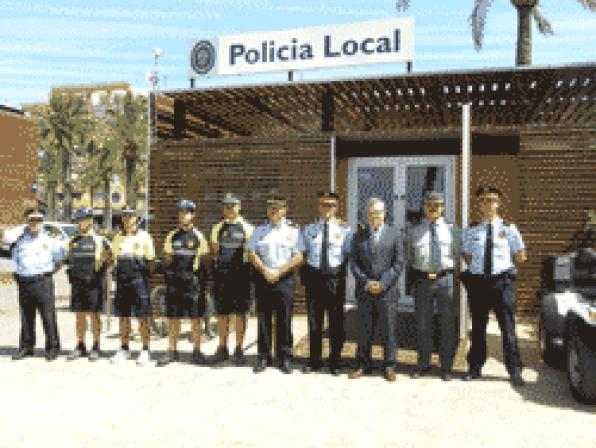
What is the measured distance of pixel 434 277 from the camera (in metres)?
6.46

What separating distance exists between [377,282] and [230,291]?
1747 millimetres

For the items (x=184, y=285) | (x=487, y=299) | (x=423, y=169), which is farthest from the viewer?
(x=423, y=169)

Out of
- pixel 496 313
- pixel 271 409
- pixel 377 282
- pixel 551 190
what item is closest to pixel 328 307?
pixel 377 282

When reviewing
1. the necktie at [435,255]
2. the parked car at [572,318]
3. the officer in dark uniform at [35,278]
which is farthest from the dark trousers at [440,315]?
the officer in dark uniform at [35,278]

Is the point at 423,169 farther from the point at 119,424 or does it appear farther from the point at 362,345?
the point at 119,424

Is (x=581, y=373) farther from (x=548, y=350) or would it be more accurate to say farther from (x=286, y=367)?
(x=286, y=367)

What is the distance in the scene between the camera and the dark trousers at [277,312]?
22.4ft

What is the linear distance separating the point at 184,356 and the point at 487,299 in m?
3.76

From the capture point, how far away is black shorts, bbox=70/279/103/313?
285 inches

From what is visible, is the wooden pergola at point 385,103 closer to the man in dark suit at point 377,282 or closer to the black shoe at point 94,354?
the man in dark suit at point 377,282

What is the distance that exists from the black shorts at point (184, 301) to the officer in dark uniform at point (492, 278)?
310 centimetres

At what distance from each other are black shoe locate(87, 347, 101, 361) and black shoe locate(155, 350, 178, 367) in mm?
813

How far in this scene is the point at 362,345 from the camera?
6602mm

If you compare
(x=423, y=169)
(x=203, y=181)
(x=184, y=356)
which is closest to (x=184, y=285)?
(x=184, y=356)
